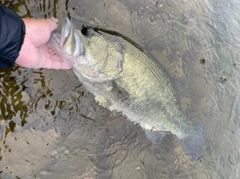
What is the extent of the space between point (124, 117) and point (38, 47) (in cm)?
109

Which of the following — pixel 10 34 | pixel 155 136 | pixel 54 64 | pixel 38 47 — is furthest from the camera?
pixel 155 136

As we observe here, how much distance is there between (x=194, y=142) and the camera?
122 inches

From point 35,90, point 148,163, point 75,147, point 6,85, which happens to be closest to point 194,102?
point 148,163

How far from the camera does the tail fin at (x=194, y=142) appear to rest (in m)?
3.05

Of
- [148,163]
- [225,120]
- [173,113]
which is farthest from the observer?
[225,120]

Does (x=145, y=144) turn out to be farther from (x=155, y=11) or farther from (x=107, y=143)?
(x=155, y=11)

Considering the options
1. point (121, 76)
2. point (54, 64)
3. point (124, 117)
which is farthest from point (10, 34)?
point (124, 117)

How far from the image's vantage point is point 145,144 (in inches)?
126

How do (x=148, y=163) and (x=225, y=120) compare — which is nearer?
(x=148, y=163)

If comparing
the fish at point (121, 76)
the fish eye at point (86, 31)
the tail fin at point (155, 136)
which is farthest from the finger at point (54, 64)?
the tail fin at point (155, 136)

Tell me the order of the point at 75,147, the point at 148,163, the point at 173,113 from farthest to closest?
the point at 148,163
the point at 75,147
the point at 173,113

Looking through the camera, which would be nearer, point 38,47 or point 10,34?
point 10,34

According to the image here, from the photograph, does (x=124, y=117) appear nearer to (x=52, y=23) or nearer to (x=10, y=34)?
(x=52, y=23)

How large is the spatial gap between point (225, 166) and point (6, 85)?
2476mm
